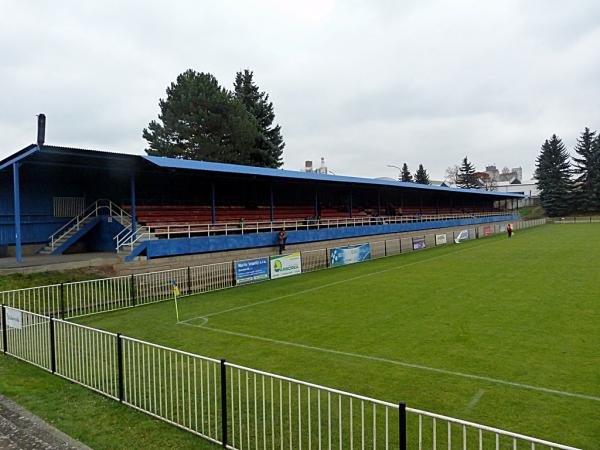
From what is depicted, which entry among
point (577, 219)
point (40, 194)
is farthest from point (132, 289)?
point (577, 219)

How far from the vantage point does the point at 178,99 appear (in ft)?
171

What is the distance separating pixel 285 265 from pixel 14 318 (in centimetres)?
1453

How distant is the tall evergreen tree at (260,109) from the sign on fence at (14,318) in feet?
163

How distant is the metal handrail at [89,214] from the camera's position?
77.2ft

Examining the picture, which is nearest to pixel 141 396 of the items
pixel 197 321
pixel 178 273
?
pixel 197 321

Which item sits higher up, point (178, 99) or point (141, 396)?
point (178, 99)

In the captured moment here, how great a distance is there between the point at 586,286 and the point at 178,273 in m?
16.8

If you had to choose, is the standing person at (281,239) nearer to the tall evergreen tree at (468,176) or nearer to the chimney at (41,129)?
the chimney at (41,129)

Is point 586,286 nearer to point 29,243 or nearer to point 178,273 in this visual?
point 178,273

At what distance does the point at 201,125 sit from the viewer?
165ft

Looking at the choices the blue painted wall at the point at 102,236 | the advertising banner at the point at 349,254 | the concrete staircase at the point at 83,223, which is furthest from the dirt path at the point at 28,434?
the advertising banner at the point at 349,254

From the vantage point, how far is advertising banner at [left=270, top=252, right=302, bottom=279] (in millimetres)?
22297

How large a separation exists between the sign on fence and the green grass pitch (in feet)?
10.3

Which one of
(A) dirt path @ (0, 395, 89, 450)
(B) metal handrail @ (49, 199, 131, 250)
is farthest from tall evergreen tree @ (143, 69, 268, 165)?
(A) dirt path @ (0, 395, 89, 450)
